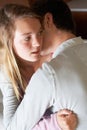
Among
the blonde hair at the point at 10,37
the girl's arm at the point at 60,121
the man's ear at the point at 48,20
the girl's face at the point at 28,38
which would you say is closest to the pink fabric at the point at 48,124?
the girl's arm at the point at 60,121

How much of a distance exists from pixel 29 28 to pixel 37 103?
1.04ft

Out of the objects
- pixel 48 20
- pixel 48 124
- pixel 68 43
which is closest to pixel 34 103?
pixel 48 124

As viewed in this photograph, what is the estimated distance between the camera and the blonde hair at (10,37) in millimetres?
1078

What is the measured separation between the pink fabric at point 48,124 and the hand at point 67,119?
2 centimetres

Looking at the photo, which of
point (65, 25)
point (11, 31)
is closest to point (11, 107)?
point (11, 31)

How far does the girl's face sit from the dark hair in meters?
0.09

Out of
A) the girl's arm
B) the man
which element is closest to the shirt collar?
the man

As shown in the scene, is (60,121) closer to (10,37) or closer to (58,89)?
(58,89)

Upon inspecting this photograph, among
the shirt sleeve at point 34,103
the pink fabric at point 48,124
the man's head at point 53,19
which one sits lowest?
the pink fabric at point 48,124

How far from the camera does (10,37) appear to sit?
109cm

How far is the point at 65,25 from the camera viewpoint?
1175 mm

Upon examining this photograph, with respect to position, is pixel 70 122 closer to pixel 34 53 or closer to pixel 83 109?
pixel 83 109

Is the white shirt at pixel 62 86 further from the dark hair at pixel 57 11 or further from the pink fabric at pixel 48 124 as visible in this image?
the dark hair at pixel 57 11

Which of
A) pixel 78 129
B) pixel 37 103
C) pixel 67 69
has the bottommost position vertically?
pixel 78 129
